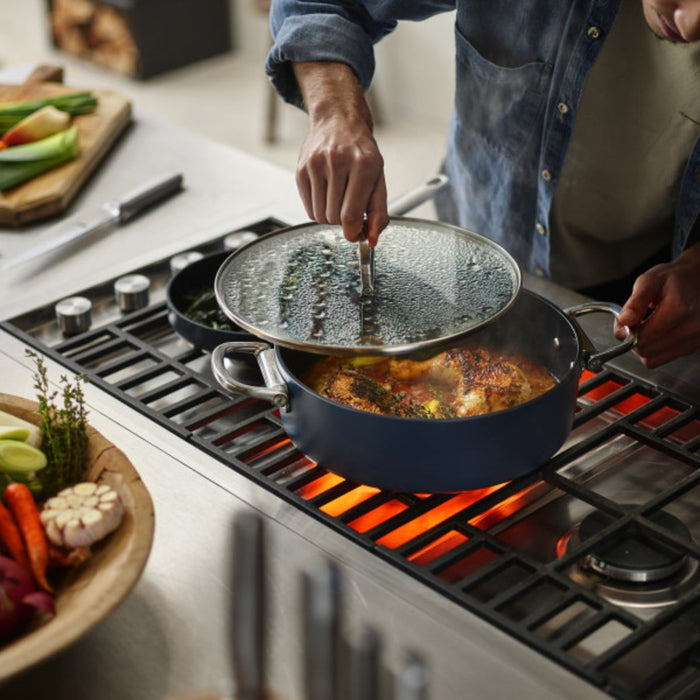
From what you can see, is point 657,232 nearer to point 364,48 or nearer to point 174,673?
point 364,48

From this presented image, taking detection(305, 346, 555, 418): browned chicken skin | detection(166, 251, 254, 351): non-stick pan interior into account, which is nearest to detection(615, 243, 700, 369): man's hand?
detection(305, 346, 555, 418): browned chicken skin

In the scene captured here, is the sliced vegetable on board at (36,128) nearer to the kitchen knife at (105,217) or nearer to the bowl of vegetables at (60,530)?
the kitchen knife at (105,217)

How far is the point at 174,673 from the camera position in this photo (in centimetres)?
108

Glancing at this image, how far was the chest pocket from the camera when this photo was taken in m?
1.86

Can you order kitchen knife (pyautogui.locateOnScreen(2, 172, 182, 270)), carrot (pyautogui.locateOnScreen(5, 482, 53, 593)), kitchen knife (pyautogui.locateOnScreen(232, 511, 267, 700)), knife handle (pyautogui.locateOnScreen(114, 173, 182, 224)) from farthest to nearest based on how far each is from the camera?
knife handle (pyautogui.locateOnScreen(114, 173, 182, 224)) < kitchen knife (pyautogui.locateOnScreen(2, 172, 182, 270)) < carrot (pyautogui.locateOnScreen(5, 482, 53, 593)) < kitchen knife (pyautogui.locateOnScreen(232, 511, 267, 700))

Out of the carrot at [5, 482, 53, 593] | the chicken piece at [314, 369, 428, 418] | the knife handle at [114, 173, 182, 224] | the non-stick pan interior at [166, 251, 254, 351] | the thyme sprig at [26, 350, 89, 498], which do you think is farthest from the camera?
the knife handle at [114, 173, 182, 224]

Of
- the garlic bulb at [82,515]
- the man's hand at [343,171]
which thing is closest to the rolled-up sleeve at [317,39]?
the man's hand at [343,171]

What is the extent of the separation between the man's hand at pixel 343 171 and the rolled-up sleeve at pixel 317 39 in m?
0.16

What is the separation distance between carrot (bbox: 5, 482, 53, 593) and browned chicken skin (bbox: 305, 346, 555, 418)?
1.32ft

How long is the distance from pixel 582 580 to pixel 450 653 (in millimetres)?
208

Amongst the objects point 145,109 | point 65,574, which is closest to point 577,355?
point 65,574

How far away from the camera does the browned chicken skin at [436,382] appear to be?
138cm

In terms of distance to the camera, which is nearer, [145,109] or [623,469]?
[623,469]

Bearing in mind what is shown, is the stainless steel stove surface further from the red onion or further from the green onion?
the green onion
